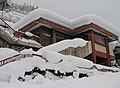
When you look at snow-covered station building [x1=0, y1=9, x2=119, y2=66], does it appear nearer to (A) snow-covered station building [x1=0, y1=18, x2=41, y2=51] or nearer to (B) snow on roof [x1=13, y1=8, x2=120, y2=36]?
(B) snow on roof [x1=13, y1=8, x2=120, y2=36]

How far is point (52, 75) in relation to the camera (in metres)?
11.3

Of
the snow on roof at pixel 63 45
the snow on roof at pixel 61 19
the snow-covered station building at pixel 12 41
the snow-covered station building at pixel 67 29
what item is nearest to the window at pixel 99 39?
the snow-covered station building at pixel 67 29

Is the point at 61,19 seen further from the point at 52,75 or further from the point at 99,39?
the point at 52,75

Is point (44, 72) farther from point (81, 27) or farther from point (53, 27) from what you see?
point (81, 27)

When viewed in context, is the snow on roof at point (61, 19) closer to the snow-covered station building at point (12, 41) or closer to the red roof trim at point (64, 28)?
the red roof trim at point (64, 28)

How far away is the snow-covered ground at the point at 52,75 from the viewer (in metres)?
8.47

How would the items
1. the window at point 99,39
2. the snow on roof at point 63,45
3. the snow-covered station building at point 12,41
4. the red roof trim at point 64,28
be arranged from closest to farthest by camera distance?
the snow on roof at point 63,45 < the snow-covered station building at point 12,41 < the red roof trim at point 64,28 < the window at point 99,39

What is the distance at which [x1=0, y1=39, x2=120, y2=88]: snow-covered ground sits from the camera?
27.8ft

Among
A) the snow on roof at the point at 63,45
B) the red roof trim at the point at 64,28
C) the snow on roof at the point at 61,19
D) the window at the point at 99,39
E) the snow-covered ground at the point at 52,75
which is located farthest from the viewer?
the window at the point at 99,39

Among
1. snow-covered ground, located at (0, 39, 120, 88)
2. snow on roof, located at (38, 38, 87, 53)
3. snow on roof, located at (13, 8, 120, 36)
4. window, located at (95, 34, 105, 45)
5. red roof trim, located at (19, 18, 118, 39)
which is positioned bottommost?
snow-covered ground, located at (0, 39, 120, 88)

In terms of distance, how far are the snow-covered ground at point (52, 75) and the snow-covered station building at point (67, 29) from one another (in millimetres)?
7512

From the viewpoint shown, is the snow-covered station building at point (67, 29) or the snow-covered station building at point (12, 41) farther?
the snow-covered station building at point (67, 29)

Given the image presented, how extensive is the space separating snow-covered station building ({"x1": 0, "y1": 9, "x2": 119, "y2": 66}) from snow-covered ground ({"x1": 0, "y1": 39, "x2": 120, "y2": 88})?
7512mm

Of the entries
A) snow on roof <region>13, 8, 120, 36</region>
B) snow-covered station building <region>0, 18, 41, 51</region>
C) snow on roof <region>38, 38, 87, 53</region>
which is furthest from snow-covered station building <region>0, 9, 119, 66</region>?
snow on roof <region>38, 38, 87, 53</region>
